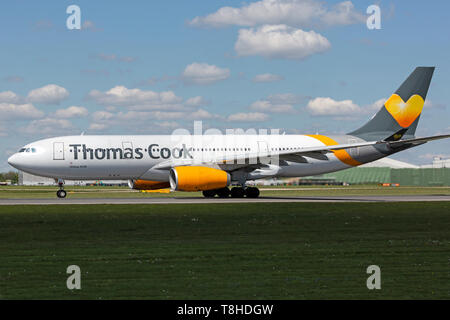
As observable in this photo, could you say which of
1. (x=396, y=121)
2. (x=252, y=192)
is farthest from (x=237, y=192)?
(x=396, y=121)

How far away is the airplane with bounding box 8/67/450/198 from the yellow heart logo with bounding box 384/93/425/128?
24cm

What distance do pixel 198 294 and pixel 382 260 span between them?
513 cm

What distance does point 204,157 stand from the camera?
4084 cm

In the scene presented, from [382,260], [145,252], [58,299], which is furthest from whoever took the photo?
[145,252]

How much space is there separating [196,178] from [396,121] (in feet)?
55.7

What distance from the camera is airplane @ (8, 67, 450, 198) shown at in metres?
37.8

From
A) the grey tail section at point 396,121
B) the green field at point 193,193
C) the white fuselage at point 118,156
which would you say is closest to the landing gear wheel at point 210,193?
the white fuselage at point 118,156

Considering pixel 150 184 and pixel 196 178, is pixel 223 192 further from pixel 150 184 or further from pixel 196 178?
pixel 196 178

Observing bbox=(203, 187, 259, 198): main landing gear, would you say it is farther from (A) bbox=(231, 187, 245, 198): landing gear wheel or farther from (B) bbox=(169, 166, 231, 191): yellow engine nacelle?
(B) bbox=(169, 166, 231, 191): yellow engine nacelle

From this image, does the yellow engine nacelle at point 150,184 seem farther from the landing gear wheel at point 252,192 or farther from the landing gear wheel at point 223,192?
the landing gear wheel at point 252,192

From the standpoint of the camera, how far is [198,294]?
10.0 metres

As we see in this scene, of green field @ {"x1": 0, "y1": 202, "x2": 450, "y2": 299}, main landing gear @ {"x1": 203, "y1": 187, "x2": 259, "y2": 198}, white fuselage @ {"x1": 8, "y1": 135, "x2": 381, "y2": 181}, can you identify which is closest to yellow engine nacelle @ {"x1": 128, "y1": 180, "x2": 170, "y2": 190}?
white fuselage @ {"x1": 8, "y1": 135, "x2": 381, "y2": 181}
